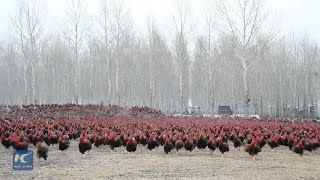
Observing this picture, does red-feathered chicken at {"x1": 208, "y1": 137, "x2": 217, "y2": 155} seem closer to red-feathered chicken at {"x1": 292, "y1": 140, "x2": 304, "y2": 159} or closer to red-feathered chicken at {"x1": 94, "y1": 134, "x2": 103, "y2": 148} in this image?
red-feathered chicken at {"x1": 292, "y1": 140, "x2": 304, "y2": 159}

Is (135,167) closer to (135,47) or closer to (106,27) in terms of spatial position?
(106,27)

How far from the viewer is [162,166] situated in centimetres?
873

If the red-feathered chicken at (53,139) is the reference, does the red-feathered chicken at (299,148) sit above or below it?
below

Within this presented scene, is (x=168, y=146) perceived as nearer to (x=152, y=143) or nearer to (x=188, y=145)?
(x=188, y=145)

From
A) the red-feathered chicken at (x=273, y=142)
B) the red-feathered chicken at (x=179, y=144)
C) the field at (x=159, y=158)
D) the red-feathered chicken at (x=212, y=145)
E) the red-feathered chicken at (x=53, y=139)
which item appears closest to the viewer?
the field at (x=159, y=158)

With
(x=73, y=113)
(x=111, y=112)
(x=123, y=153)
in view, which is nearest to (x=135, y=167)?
(x=123, y=153)

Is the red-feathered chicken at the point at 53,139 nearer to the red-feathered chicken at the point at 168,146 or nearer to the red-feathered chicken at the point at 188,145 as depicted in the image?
the red-feathered chicken at the point at 168,146

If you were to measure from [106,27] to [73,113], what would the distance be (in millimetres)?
12282

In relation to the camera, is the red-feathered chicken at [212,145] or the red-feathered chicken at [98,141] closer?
the red-feathered chicken at [212,145]

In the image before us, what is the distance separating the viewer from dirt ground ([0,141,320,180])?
25.7 ft

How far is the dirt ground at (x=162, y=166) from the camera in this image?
308 inches

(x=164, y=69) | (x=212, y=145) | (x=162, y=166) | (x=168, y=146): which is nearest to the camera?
(x=162, y=166)

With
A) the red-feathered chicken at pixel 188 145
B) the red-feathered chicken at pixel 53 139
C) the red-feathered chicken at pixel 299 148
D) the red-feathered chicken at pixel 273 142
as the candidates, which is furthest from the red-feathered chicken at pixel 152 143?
the red-feathered chicken at pixel 299 148

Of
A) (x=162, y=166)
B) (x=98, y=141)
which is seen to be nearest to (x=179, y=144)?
(x=162, y=166)
